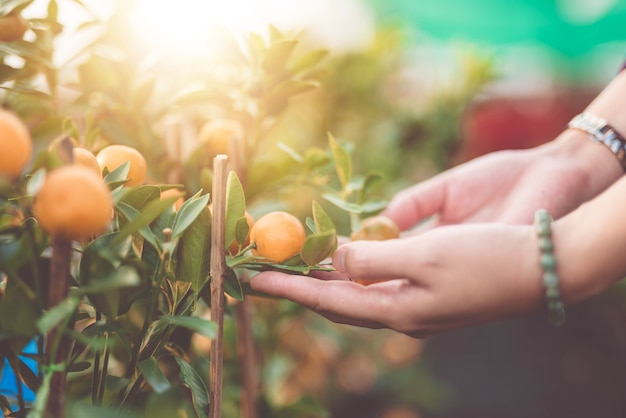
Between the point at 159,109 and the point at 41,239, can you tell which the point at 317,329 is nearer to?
the point at 159,109

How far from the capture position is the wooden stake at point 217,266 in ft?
1.51

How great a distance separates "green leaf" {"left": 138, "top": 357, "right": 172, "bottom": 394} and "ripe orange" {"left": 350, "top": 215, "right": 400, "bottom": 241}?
0.28 m

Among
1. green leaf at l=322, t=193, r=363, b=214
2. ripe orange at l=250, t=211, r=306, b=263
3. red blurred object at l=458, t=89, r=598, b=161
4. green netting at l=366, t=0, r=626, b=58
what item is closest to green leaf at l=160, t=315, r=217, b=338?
ripe orange at l=250, t=211, r=306, b=263

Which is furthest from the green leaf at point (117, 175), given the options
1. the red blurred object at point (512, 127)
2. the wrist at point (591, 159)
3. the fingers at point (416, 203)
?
the red blurred object at point (512, 127)

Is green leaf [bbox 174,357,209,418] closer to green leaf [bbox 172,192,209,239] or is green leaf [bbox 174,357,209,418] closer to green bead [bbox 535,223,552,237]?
green leaf [bbox 172,192,209,239]

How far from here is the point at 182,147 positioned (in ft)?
2.37

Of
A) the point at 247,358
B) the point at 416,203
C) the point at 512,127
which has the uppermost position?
the point at 416,203

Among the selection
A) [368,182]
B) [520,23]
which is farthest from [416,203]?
[520,23]

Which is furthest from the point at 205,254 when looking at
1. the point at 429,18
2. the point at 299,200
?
the point at 429,18

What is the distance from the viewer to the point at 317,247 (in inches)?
19.3

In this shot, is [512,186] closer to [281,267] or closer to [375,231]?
[375,231]

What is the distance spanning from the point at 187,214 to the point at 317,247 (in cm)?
11

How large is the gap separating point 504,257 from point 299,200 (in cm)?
98

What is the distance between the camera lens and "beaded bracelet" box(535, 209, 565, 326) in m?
0.54
